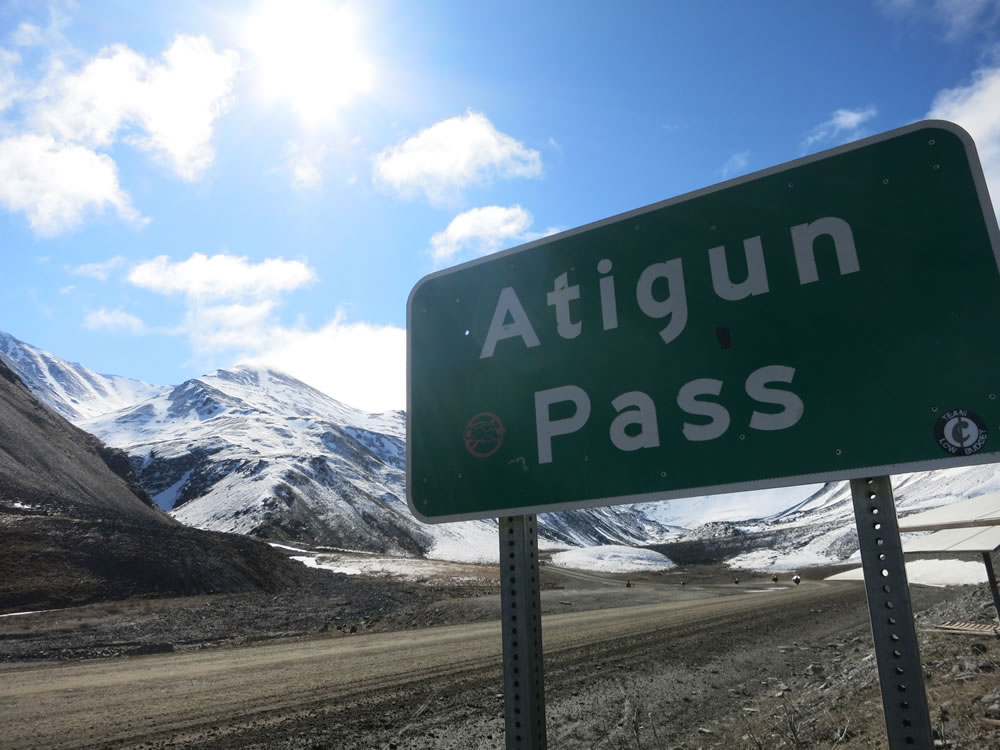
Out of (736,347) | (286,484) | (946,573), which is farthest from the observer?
(286,484)

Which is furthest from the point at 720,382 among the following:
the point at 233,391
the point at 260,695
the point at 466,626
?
the point at 233,391

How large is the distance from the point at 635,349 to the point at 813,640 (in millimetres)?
15693

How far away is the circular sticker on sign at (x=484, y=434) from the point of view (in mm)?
1949

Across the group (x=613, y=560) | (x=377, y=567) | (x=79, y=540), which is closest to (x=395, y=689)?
(x=79, y=540)

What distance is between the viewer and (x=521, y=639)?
69.1 inches

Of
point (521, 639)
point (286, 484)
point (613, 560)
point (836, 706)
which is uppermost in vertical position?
point (286, 484)

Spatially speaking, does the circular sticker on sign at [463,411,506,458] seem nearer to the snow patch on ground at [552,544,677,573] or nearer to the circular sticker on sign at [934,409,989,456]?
the circular sticker on sign at [934,409,989,456]

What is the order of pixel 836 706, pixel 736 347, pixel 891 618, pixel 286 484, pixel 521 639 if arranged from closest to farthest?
pixel 891 618 < pixel 736 347 < pixel 521 639 < pixel 836 706 < pixel 286 484

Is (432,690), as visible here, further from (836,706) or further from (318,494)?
(318,494)

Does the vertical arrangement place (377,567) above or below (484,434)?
below

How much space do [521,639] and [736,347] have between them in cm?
102

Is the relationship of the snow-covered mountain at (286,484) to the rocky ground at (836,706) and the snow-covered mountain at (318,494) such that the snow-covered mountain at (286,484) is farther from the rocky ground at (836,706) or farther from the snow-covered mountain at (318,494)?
the rocky ground at (836,706)

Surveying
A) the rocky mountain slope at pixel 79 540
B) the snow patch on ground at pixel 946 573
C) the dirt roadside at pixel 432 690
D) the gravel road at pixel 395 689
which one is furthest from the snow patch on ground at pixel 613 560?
the dirt roadside at pixel 432 690

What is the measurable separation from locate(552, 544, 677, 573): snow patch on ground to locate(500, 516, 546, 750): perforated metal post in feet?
232
